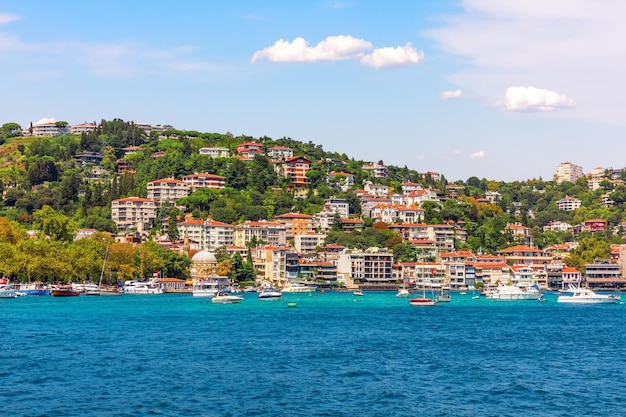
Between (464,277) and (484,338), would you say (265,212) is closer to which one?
(464,277)

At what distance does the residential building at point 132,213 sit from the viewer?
130 m

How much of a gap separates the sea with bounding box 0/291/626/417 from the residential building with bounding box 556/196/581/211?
134811 mm

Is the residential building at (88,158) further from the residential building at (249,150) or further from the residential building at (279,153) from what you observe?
the residential building at (279,153)

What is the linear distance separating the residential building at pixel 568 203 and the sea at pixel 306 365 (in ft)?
442

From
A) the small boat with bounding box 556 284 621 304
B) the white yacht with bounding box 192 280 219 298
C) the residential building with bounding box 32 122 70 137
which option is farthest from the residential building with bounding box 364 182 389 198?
the small boat with bounding box 556 284 621 304

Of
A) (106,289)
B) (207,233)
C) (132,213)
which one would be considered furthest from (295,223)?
(106,289)

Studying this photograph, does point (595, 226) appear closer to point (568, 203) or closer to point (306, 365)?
point (568, 203)

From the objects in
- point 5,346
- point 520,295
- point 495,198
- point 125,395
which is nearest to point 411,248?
point 520,295

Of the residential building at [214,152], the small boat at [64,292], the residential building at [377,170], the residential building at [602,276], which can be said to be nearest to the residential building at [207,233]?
the residential building at [214,152]

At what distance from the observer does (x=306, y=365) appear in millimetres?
35906

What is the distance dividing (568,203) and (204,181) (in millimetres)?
86139

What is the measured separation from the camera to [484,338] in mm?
47438

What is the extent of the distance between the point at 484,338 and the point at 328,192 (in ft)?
341

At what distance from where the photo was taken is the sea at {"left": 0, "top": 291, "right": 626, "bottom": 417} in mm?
27672
